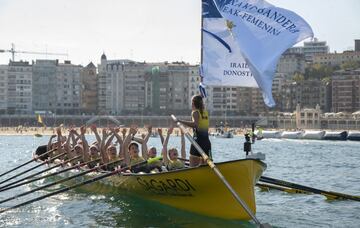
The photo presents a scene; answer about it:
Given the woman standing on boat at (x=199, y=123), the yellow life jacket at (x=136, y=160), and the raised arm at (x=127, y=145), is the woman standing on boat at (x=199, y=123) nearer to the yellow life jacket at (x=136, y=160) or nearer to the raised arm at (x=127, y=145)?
the yellow life jacket at (x=136, y=160)

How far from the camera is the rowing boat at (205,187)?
595 inches

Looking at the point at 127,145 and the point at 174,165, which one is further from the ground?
the point at 127,145

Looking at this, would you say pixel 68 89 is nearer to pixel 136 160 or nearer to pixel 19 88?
pixel 19 88

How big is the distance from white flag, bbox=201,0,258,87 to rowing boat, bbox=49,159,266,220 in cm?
274

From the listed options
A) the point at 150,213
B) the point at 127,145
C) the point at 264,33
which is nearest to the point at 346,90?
the point at 127,145

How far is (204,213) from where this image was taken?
16328 millimetres

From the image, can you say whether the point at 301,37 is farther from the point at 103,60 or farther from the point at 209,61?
the point at 103,60

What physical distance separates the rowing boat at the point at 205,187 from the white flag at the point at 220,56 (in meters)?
2.74

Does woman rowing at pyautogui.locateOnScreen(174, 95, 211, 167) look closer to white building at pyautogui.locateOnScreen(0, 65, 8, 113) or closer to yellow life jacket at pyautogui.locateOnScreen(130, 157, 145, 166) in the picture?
yellow life jacket at pyautogui.locateOnScreen(130, 157, 145, 166)

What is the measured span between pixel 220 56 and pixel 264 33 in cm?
162

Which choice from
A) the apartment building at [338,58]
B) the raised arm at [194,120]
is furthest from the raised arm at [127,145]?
the apartment building at [338,58]

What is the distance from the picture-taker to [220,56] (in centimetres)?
1762

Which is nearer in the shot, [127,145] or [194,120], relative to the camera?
[194,120]

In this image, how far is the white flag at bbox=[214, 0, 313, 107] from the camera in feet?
52.6
